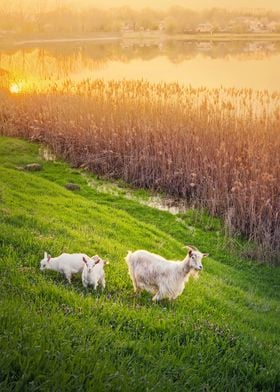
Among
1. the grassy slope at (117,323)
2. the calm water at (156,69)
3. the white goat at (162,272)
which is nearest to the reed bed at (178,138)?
the grassy slope at (117,323)

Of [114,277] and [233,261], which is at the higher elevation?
[114,277]

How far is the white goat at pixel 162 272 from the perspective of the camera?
8055 mm

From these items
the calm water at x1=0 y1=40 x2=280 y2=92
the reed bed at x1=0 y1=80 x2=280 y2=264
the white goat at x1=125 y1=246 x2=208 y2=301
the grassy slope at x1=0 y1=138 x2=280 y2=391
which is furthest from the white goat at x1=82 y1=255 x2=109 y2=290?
the calm water at x1=0 y1=40 x2=280 y2=92

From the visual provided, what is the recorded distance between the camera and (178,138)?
19047 millimetres

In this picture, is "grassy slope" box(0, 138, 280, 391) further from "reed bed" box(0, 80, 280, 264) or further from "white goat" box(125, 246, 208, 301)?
"reed bed" box(0, 80, 280, 264)

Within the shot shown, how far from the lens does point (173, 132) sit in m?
19.3

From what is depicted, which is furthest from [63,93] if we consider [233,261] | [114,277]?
[114,277]

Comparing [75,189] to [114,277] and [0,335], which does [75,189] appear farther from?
[0,335]

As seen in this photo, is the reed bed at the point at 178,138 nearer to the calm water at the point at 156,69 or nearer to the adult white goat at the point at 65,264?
the calm water at the point at 156,69

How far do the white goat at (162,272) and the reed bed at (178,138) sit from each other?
6209mm

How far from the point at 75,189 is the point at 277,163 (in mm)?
6297

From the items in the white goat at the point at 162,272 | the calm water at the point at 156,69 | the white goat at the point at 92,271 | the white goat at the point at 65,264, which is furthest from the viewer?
the calm water at the point at 156,69

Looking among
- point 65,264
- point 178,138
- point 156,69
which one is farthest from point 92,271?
point 156,69

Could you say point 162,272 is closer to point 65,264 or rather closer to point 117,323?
point 65,264
